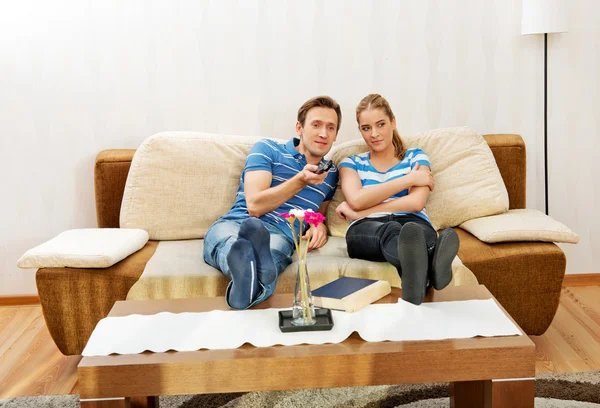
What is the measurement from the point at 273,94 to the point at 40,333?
1.57m

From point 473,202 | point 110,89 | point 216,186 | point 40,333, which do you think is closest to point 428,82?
point 473,202

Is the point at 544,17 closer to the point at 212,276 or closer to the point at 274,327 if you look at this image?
the point at 212,276

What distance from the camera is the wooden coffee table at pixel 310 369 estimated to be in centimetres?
167

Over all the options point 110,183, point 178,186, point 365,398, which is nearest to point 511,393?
point 365,398

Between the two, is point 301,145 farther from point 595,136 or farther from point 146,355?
point 595,136

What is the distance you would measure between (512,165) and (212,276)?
155 centimetres

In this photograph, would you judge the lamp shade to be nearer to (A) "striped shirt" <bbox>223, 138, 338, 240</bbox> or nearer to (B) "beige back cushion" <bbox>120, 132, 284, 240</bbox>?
(A) "striped shirt" <bbox>223, 138, 338, 240</bbox>

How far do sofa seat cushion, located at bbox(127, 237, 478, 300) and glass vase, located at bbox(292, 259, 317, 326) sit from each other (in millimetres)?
608

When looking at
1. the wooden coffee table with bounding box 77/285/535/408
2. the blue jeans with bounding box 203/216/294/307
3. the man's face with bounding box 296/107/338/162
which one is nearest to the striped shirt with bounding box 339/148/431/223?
the man's face with bounding box 296/107/338/162

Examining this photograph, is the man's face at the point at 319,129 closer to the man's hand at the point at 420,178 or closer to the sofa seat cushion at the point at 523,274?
the man's hand at the point at 420,178

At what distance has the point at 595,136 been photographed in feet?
11.4

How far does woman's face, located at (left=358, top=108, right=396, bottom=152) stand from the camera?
287cm

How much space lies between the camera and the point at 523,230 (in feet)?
8.83

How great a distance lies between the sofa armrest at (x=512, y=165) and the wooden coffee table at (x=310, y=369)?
5.22ft
